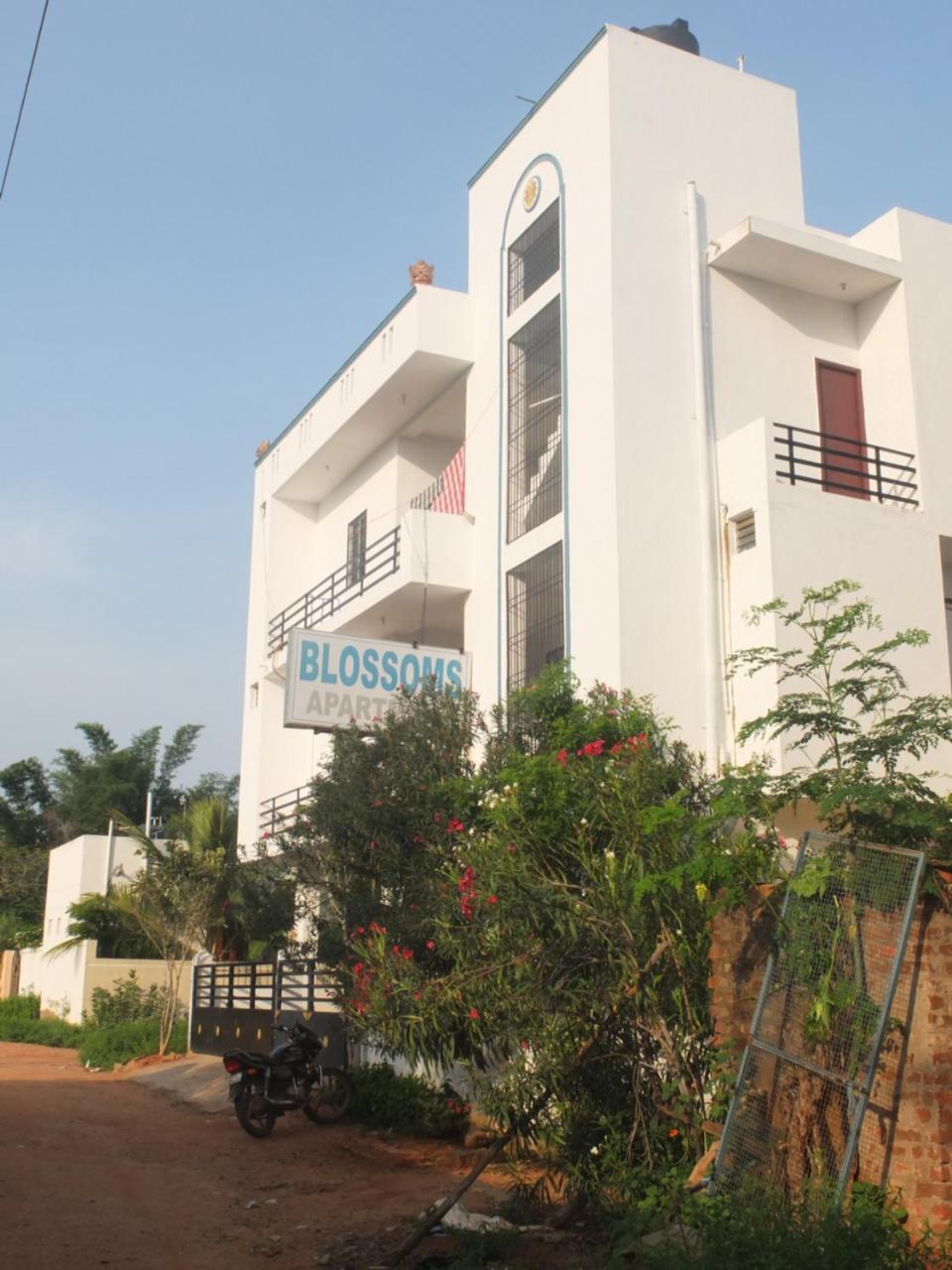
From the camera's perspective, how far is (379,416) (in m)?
20.8

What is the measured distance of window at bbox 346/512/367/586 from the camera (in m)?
21.8

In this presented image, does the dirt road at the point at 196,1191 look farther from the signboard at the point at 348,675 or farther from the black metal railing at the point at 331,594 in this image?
the black metal railing at the point at 331,594

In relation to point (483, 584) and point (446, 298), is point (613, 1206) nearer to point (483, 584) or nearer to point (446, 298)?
point (483, 584)

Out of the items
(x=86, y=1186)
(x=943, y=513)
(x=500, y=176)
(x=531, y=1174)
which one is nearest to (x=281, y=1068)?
(x=86, y=1186)

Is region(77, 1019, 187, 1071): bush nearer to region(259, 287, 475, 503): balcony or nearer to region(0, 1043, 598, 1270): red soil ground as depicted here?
region(0, 1043, 598, 1270): red soil ground

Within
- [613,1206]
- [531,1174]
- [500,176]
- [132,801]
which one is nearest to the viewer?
[613,1206]

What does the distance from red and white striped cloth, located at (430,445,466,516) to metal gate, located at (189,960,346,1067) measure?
6880 millimetres

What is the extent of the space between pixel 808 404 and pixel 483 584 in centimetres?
492

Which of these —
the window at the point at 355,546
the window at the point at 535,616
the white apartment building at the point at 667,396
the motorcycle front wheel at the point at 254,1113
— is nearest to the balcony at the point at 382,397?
the white apartment building at the point at 667,396

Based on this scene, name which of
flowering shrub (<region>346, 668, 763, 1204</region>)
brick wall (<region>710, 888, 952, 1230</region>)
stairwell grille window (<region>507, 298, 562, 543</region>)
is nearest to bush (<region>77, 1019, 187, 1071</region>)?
stairwell grille window (<region>507, 298, 562, 543</region>)

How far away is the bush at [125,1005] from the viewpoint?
87.4ft

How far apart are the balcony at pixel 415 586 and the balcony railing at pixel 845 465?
473cm

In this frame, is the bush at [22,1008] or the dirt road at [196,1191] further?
the bush at [22,1008]

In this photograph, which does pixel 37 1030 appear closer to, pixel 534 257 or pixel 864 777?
pixel 534 257
